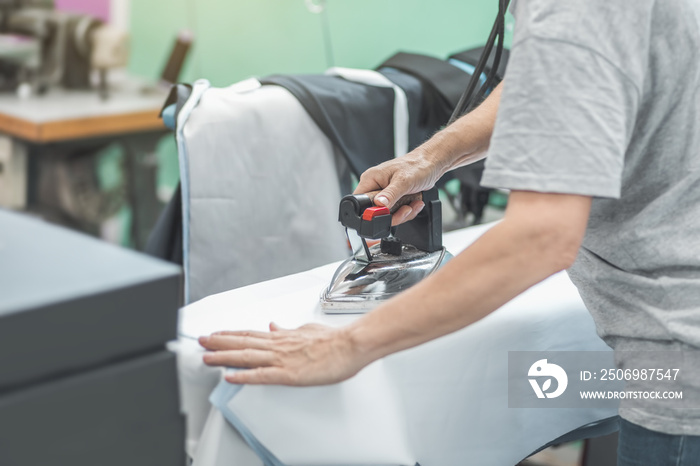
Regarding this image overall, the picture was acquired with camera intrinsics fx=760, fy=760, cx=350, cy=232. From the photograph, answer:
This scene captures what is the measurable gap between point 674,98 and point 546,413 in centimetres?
54

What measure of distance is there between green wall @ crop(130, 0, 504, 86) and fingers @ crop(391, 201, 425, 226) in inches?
61.4

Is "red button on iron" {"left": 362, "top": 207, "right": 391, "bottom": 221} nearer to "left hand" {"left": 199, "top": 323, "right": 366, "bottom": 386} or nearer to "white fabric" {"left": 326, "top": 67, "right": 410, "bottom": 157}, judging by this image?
"left hand" {"left": 199, "top": 323, "right": 366, "bottom": 386}

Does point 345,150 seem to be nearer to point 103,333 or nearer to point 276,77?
point 276,77

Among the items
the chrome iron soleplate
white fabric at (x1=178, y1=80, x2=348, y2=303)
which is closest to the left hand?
the chrome iron soleplate

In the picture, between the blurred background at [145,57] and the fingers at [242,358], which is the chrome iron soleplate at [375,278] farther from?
the blurred background at [145,57]

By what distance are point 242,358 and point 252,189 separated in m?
0.83

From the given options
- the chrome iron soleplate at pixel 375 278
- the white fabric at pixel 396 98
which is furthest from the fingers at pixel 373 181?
the white fabric at pixel 396 98

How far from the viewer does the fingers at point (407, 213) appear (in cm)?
116

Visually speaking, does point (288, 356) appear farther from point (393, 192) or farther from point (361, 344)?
point (393, 192)

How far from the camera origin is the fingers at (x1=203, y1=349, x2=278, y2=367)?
0.84m

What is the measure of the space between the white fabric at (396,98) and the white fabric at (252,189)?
0.56 ft

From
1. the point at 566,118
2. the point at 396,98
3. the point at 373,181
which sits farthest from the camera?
the point at 396,98

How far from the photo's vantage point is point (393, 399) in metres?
0.92

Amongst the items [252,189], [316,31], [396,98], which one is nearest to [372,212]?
[252,189]
